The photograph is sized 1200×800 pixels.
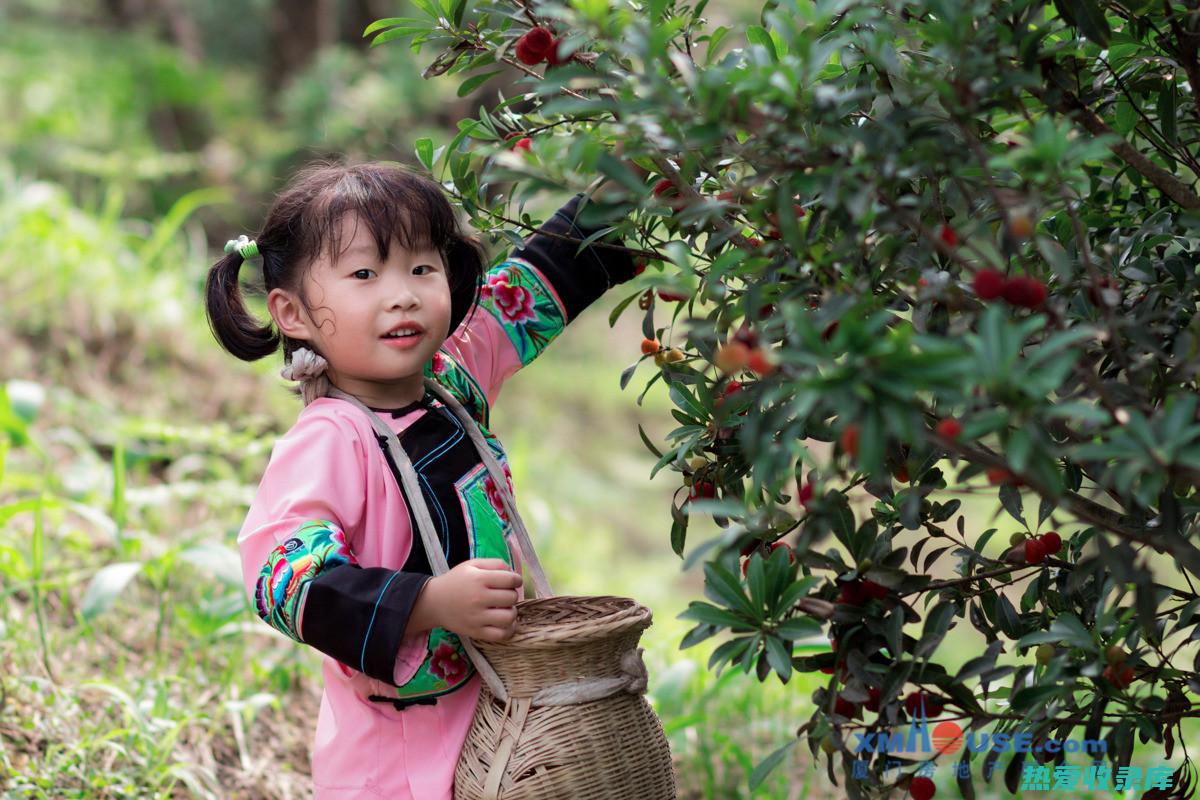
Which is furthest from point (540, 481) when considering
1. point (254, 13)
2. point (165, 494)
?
point (254, 13)

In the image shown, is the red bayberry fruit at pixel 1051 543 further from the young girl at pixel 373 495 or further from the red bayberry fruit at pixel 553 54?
the red bayberry fruit at pixel 553 54

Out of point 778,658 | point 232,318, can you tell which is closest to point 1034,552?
point 778,658

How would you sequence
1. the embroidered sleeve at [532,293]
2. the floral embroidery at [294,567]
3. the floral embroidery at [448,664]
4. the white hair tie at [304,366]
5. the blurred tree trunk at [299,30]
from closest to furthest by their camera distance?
the floral embroidery at [294,567], the floral embroidery at [448,664], the white hair tie at [304,366], the embroidered sleeve at [532,293], the blurred tree trunk at [299,30]

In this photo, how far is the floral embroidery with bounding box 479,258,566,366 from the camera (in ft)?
6.92

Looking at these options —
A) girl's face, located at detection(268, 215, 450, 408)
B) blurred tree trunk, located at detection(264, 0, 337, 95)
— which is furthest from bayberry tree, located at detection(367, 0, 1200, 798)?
blurred tree trunk, located at detection(264, 0, 337, 95)

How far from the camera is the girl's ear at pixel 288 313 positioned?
72.8 inches

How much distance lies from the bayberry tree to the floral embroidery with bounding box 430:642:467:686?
1.35 ft

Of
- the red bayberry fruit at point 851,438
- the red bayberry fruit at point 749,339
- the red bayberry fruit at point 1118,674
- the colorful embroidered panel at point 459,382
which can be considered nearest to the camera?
the red bayberry fruit at point 851,438

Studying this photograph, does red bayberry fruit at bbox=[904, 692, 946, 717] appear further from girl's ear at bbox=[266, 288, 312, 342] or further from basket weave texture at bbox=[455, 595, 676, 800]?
girl's ear at bbox=[266, 288, 312, 342]

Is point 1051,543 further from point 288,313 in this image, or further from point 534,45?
point 288,313

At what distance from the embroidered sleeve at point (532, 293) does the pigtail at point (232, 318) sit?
31cm

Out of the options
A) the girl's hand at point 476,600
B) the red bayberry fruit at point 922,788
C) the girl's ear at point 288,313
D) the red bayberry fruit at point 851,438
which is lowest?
the red bayberry fruit at point 922,788

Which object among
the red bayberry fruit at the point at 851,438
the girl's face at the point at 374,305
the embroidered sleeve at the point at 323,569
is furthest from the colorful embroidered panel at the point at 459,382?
the red bayberry fruit at the point at 851,438

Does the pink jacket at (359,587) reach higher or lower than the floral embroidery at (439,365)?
lower
